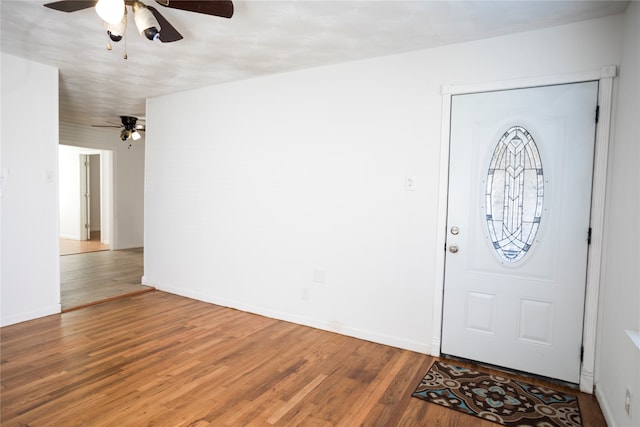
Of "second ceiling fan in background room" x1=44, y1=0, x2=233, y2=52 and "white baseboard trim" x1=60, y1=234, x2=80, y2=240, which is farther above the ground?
"second ceiling fan in background room" x1=44, y1=0, x2=233, y2=52

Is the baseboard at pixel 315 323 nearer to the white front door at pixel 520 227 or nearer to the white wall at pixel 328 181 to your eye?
the white wall at pixel 328 181

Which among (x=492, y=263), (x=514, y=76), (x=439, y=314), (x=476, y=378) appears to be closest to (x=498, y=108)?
(x=514, y=76)

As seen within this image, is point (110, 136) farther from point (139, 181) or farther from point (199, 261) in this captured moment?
point (199, 261)

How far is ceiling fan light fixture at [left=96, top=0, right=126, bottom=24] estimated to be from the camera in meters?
1.80

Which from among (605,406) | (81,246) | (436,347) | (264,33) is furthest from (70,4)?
(81,246)

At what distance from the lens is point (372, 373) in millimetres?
2801

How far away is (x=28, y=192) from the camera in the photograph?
146 inches

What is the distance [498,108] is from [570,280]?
4.50ft

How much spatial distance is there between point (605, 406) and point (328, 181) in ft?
8.64

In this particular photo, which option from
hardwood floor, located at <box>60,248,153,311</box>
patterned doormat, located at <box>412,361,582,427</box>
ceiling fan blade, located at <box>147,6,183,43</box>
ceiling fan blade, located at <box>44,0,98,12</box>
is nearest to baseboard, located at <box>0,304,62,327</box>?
hardwood floor, located at <box>60,248,153,311</box>

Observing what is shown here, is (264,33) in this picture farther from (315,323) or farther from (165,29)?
(315,323)

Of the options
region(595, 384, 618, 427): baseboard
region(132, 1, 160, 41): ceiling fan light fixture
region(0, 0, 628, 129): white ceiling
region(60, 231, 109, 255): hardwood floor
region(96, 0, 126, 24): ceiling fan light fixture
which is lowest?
region(60, 231, 109, 255): hardwood floor

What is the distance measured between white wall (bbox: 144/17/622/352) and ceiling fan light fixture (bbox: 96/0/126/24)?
2.06 metres

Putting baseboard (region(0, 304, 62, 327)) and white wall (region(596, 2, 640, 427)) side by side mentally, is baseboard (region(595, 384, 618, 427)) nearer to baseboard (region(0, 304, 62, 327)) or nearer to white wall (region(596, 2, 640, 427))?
white wall (region(596, 2, 640, 427))
